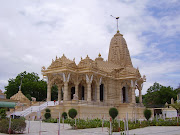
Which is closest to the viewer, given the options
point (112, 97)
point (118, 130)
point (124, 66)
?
point (118, 130)

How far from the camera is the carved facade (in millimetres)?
29047

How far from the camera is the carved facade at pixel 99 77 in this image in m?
29.0

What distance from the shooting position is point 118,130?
13633 mm

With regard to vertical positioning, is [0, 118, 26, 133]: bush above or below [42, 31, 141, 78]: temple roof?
below

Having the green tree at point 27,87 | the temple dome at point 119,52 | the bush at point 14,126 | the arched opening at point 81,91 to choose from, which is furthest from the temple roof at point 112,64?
the green tree at point 27,87

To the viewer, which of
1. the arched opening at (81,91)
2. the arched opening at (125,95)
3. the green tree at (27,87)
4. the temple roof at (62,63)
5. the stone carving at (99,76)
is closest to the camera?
the temple roof at (62,63)

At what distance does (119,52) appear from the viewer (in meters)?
40.3

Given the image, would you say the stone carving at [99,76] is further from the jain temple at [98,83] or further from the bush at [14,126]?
the bush at [14,126]

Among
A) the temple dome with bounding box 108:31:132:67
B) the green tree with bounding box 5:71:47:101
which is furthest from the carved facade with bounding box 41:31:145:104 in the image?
the green tree with bounding box 5:71:47:101

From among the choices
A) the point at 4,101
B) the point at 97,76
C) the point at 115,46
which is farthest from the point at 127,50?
A: the point at 4,101

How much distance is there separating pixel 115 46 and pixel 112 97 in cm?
1122

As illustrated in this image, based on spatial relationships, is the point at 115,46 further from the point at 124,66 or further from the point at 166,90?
the point at 166,90

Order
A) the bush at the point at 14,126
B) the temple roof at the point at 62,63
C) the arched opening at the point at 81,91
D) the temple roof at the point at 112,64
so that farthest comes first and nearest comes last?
the arched opening at the point at 81,91 < the temple roof at the point at 112,64 < the temple roof at the point at 62,63 < the bush at the point at 14,126

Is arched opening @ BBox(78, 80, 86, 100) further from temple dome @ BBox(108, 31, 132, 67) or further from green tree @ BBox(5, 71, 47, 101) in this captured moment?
green tree @ BBox(5, 71, 47, 101)
